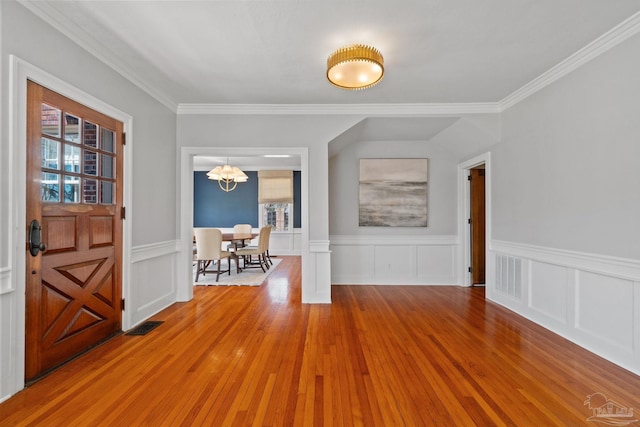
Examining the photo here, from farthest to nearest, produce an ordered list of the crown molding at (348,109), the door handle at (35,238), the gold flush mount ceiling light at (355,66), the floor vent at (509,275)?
1. the crown molding at (348,109)
2. the floor vent at (509,275)
3. the gold flush mount ceiling light at (355,66)
4. the door handle at (35,238)

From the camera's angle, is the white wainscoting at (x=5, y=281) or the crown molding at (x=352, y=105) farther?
the crown molding at (x=352, y=105)

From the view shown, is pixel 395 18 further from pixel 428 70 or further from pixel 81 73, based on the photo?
pixel 81 73

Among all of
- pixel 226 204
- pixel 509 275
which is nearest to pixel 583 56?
pixel 509 275

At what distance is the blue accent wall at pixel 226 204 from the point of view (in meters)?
8.26

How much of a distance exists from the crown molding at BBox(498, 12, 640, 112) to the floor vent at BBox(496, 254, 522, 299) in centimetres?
199

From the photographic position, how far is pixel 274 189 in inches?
320

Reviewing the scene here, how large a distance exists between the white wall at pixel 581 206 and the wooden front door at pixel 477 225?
1.08 metres

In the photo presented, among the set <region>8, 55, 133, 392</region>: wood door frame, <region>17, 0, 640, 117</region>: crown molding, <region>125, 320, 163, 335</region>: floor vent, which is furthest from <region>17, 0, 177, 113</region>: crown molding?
<region>125, 320, 163, 335</region>: floor vent

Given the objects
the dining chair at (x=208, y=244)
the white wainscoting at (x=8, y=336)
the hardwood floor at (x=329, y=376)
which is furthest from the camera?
the dining chair at (x=208, y=244)

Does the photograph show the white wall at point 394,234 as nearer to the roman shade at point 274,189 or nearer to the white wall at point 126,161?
the white wall at point 126,161

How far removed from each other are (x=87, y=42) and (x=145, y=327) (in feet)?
9.04

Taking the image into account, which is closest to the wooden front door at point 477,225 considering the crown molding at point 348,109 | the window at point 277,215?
the crown molding at point 348,109

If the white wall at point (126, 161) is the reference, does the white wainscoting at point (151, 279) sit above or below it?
below

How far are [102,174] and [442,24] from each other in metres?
3.23
